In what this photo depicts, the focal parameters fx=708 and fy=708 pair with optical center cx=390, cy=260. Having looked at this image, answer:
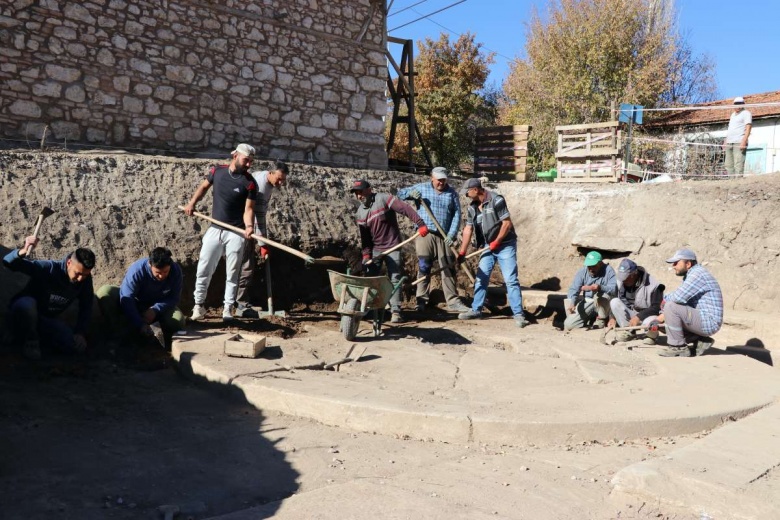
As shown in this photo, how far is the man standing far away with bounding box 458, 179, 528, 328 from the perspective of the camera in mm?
8336

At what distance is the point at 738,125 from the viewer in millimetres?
12609

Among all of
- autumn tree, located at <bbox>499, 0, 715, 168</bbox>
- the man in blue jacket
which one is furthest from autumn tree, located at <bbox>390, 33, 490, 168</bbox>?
the man in blue jacket

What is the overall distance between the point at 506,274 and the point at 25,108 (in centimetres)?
613

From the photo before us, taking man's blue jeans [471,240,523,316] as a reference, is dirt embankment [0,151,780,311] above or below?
above

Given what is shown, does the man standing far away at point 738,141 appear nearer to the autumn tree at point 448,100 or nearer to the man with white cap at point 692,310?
the man with white cap at point 692,310

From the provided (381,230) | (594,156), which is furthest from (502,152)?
(381,230)

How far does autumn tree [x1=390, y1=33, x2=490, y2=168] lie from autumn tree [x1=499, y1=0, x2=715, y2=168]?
1.85 meters

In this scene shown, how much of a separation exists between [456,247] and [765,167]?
13790 millimetres

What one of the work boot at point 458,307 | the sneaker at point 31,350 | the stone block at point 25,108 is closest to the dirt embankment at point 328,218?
the sneaker at point 31,350

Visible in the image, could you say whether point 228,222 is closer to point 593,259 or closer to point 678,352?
point 593,259

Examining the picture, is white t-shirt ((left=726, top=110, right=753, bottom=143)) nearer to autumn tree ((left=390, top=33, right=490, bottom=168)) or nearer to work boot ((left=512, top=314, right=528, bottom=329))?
work boot ((left=512, top=314, right=528, bottom=329))

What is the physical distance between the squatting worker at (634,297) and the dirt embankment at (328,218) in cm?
232

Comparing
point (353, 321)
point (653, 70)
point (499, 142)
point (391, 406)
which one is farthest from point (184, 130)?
point (653, 70)

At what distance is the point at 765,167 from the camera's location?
19.1 meters
